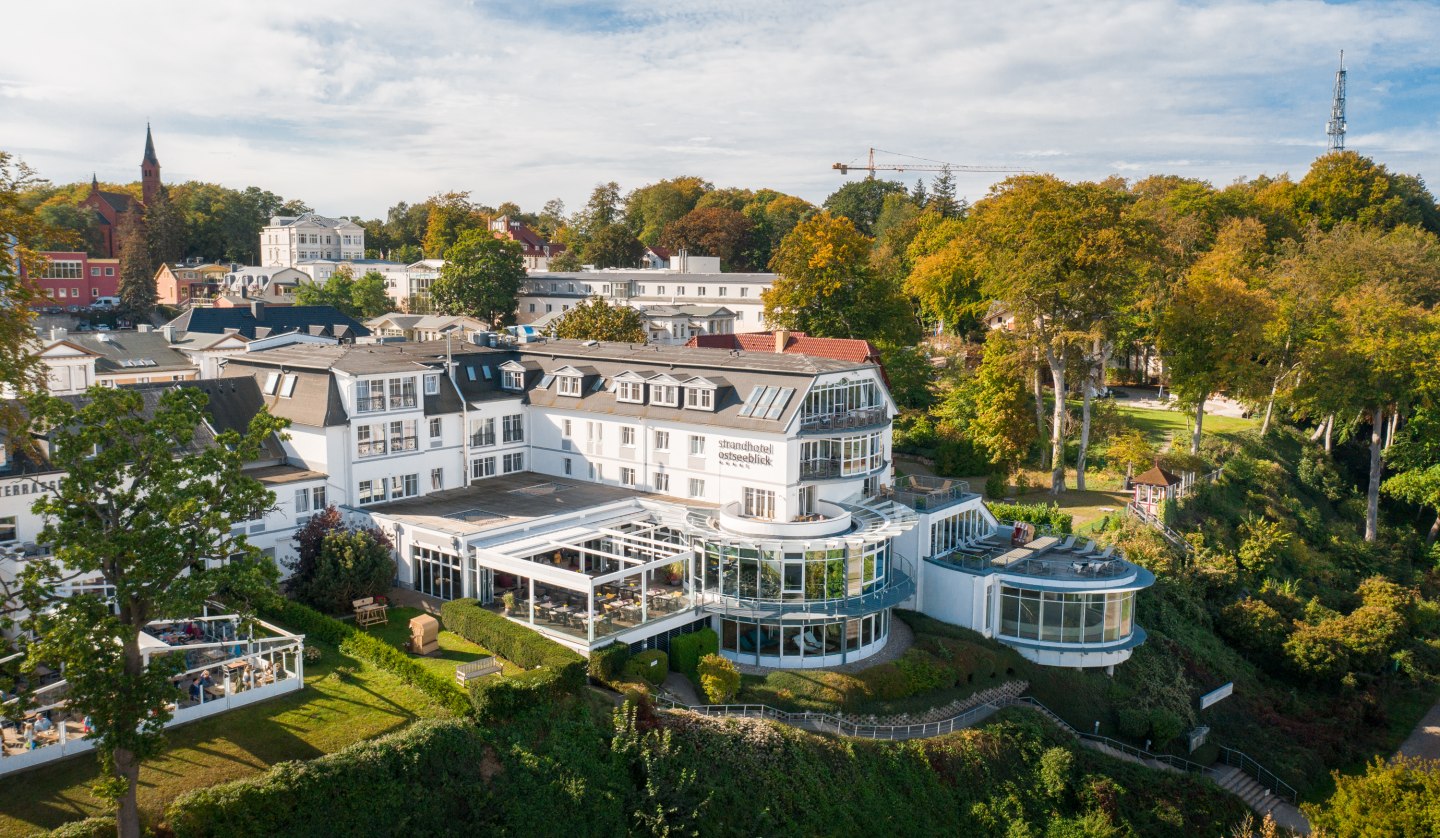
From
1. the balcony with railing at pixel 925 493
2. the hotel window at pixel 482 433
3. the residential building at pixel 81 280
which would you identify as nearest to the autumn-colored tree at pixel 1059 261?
the balcony with railing at pixel 925 493

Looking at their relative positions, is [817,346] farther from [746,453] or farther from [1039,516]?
[746,453]

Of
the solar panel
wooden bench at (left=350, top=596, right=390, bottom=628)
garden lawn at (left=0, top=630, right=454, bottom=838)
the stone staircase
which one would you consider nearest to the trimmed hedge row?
garden lawn at (left=0, top=630, right=454, bottom=838)

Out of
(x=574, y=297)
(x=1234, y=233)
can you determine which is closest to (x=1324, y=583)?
(x=1234, y=233)

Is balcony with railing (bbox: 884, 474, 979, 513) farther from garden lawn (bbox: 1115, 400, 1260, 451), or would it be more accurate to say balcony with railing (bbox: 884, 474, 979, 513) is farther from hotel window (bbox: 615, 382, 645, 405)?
garden lawn (bbox: 1115, 400, 1260, 451)

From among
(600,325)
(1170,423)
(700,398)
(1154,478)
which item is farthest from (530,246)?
(1154,478)

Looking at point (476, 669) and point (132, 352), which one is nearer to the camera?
point (476, 669)

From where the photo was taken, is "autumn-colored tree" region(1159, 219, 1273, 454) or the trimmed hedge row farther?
"autumn-colored tree" region(1159, 219, 1273, 454)
